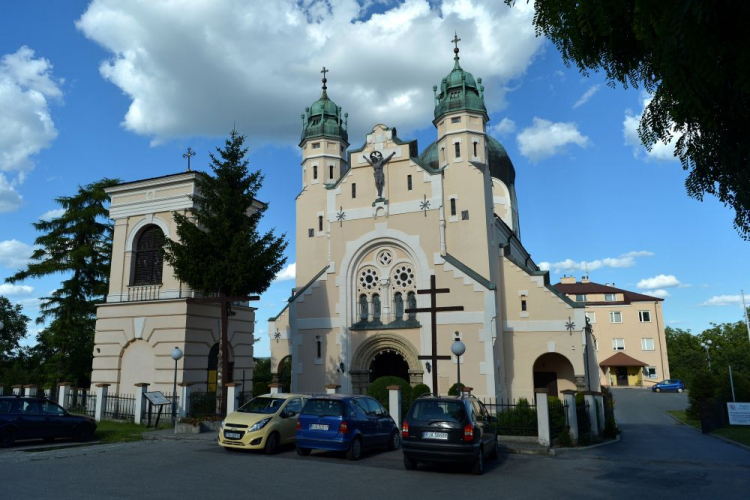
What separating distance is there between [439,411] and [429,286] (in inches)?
626

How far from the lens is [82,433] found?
15.2m

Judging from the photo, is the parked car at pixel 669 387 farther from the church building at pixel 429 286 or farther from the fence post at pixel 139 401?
the fence post at pixel 139 401

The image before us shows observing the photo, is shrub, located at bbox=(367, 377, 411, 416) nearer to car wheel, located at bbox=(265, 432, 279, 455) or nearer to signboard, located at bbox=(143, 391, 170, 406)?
car wheel, located at bbox=(265, 432, 279, 455)

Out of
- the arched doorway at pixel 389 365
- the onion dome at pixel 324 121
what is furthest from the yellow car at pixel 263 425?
the onion dome at pixel 324 121

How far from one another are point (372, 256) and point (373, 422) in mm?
16149

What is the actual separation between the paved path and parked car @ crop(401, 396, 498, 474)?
0.41 meters

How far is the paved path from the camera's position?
28.7 feet

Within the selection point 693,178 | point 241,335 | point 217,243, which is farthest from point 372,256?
point 693,178

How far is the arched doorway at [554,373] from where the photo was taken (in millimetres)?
30219

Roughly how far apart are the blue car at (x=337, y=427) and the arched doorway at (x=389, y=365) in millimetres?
15570

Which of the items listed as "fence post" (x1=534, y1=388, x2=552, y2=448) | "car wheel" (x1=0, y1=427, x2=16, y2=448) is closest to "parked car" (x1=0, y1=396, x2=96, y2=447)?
"car wheel" (x1=0, y1=427, x2=16, y2=448)

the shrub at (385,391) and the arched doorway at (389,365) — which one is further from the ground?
the arched doorway at (389,365)

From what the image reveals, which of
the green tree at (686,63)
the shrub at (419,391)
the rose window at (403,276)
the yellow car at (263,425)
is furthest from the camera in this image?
the rose window at (403,276)

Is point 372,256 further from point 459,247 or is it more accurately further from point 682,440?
point 682,440
